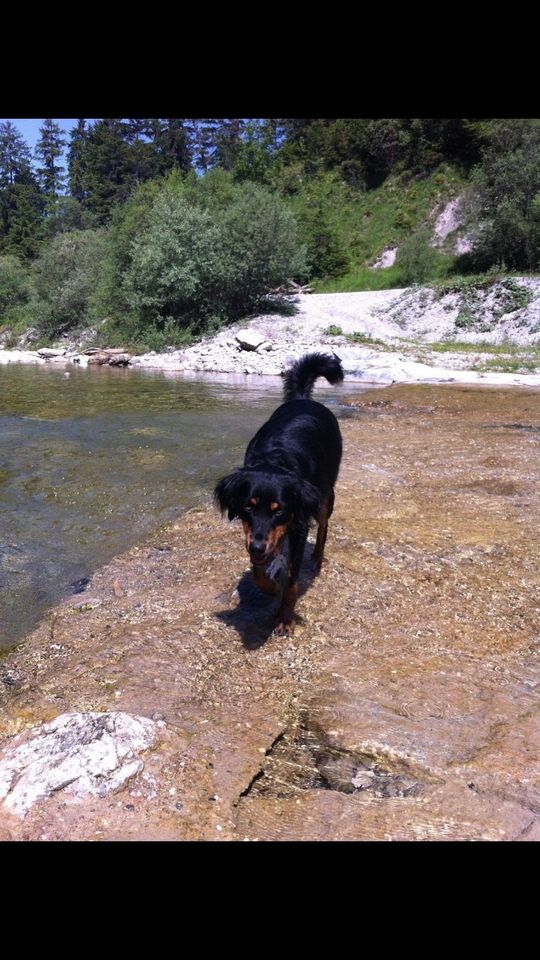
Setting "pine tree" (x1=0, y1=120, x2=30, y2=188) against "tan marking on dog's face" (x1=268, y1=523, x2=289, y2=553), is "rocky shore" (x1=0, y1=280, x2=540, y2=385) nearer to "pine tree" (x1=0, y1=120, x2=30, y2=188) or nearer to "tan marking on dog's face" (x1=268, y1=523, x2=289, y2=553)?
"tan marking on dog's face" (x1=268, y1=523, x2=289, y2=553)

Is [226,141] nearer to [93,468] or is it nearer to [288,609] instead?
[93,468]

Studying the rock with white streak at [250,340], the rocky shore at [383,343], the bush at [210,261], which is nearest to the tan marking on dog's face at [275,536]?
the rocky shore at [383,343]

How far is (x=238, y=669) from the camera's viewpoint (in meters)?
4.21

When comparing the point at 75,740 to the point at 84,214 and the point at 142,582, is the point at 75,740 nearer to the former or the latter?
the point at 142,582

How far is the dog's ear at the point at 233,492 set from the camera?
4.46 m

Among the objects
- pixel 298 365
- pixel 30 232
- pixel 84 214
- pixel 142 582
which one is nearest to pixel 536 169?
pixel 298 365

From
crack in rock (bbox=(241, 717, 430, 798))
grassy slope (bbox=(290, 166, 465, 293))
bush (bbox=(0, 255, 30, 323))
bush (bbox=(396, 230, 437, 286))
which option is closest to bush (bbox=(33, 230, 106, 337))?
bush (bbox=(0, 255, 30, 323))

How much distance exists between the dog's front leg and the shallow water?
6.41 ft

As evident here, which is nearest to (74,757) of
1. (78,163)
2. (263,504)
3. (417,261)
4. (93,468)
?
(263,504)

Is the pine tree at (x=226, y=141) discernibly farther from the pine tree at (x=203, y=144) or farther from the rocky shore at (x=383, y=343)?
the rocky shore at (x=383, y=343)

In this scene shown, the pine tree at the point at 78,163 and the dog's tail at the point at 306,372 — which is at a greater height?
the pine tree at the point at 78,163

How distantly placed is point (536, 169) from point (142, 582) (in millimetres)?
37135

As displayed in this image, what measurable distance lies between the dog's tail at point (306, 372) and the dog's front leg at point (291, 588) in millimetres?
2790

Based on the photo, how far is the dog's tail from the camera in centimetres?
728
